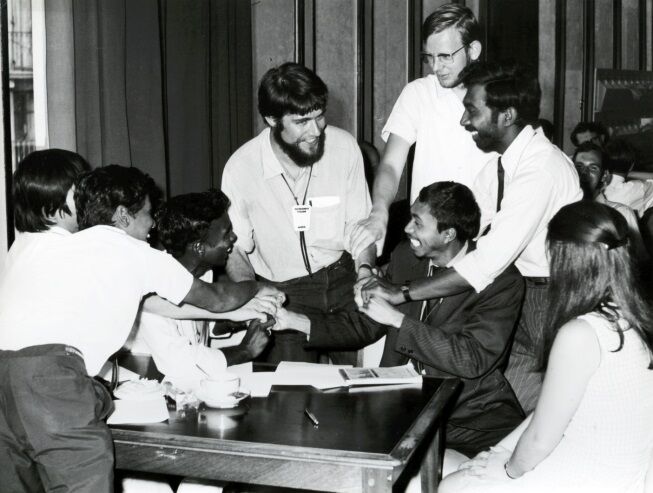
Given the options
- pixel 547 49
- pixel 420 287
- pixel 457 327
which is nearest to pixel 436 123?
pixel 420 287

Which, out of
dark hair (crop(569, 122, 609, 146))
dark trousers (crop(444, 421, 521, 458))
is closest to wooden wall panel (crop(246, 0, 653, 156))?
dark hair (crop(569, 122, 609, 146))

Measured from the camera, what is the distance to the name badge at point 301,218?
127 inches

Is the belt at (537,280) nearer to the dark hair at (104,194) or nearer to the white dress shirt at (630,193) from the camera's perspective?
the dark hair at (104,194)

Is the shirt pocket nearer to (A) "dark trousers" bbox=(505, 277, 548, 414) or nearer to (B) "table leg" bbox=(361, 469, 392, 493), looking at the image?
(A) "dark trousers" bbox=(505, 277, 548, 414)

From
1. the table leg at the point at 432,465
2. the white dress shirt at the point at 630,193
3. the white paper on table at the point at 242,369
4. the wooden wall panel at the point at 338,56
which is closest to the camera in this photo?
the table leg at the point at 432,465

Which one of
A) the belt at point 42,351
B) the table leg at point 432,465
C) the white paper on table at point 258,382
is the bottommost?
the table leg at point 432,465

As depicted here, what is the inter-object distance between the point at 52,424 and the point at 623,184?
405cm

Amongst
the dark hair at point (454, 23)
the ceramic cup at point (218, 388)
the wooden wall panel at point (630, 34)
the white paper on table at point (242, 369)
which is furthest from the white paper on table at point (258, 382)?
the wooden wall panel at point (630, 34)

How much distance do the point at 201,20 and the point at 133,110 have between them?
3.15ft

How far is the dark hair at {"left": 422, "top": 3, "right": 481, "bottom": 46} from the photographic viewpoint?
310 cm

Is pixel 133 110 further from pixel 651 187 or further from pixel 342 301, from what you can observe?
pixel 651 187

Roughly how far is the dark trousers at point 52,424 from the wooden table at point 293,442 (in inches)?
2.8

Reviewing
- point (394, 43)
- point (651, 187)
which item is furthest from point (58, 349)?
point (394, 43)

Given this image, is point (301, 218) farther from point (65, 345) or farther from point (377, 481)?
point (377, 481)
